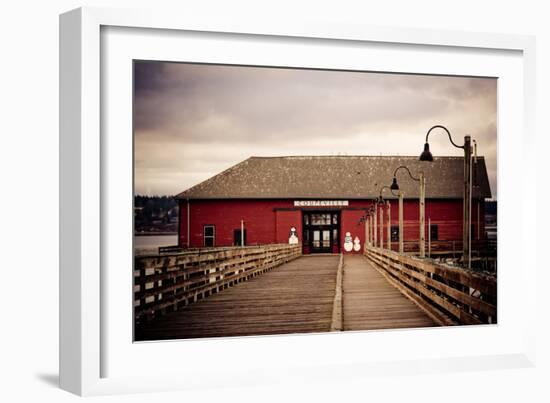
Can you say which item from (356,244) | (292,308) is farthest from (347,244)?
(292,308)

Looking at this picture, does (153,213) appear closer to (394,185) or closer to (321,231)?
(321,231)

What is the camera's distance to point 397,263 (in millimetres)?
7621

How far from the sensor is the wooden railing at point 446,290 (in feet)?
23.2

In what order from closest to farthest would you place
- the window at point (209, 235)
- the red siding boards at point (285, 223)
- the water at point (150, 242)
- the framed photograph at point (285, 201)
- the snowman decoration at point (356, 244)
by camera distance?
the framed photograph at point (285, 201) → the water at point (150, 242) → the window at point (209, 235) → the red siding boards at point (285, 223) → the snowman decoration at point (356, 244)

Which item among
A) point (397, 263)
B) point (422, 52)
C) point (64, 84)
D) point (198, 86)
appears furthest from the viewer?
point (397, 263)

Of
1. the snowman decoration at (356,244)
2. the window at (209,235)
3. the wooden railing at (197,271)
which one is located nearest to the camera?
the wooden railing at (197,271)

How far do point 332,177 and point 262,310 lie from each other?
1.48 meters

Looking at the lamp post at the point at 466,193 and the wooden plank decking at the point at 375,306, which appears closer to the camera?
the wooden plank decking at the point at 375,306

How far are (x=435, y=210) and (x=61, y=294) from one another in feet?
11.4

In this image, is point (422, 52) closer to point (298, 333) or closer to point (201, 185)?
point (201, 185)

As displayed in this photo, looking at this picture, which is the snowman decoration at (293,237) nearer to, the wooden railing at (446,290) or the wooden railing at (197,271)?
the wooden railing at (197,271)

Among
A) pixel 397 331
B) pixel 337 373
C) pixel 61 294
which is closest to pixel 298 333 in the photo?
pixel 337 373

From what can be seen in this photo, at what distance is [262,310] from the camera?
6.72 m

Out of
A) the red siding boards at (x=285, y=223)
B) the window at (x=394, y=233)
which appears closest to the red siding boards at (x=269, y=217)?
the red siding boards at (x=285, y=223)
